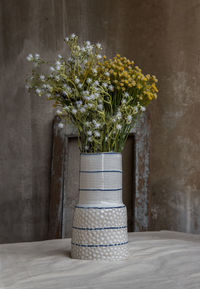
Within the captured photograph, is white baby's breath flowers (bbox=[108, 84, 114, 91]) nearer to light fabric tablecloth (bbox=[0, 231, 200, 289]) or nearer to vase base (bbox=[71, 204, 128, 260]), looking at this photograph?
vase base (bbox=[71, 204, 128, 260])

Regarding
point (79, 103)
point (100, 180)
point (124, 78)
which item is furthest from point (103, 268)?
point (124, 78)

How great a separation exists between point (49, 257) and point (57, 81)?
72 cm

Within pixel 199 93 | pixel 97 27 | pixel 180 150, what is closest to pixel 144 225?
pixel 180 150

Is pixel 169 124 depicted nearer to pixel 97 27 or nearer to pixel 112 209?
pixel 97 27

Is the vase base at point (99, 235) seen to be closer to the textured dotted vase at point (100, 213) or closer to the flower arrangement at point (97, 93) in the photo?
the textured dotted vase at point (100, 213)

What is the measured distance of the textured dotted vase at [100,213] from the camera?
4.84ft

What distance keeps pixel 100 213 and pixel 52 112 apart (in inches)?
52.1

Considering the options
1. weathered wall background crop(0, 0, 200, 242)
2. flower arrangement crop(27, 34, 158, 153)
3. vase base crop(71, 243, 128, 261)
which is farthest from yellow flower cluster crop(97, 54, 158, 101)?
weathered wall background crop(0, 0, 200, 242)

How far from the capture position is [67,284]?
3.71 feet

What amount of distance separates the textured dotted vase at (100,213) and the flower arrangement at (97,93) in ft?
0.26

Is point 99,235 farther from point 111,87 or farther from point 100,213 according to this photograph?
point 111,87

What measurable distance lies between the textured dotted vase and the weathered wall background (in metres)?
1.10

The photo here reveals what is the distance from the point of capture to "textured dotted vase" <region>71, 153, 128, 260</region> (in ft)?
4.84

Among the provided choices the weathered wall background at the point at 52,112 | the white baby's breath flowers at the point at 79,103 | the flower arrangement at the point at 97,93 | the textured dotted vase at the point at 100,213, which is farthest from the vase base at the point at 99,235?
the weathered wall background at the point at 52,112
